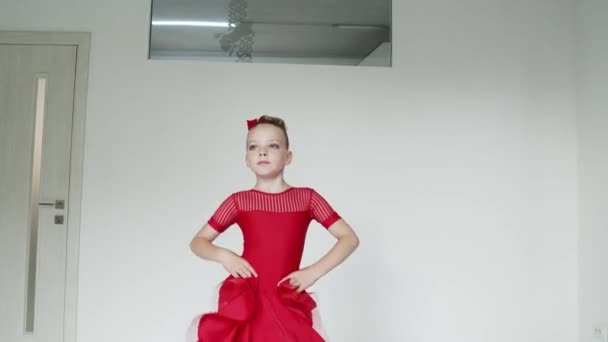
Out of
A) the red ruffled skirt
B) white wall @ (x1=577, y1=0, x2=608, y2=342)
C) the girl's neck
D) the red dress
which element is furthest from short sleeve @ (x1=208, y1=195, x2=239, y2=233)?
white wall @ (x1=577, y1=0, x2=608, y2=342)

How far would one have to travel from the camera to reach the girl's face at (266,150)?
1.59 m

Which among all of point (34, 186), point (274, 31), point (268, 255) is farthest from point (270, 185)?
point (34, 186)

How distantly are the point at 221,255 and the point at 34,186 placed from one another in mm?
1905

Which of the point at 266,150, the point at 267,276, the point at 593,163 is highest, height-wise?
the point at 593,163

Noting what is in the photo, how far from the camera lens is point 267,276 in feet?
4.96

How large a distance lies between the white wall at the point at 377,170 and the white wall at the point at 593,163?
9 centimetres

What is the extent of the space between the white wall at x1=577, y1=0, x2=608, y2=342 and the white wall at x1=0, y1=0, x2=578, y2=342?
0.28 ft

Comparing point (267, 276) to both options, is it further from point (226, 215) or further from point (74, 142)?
point (74, 142)

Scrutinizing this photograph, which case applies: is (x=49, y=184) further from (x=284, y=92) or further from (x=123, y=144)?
(x=284, y=92)

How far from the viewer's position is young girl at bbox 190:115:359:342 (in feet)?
4.58

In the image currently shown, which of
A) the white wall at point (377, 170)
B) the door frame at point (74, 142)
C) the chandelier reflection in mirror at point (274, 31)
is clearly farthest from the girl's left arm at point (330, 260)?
the door frame at point (74, 142)

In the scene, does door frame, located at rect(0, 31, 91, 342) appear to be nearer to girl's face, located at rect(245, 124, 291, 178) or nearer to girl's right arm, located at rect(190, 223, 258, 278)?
girl's right arm, located at rect(190, 223, 258, 278)

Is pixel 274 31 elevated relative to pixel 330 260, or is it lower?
elevated

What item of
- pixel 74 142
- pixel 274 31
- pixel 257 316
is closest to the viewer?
pixel 257 316
